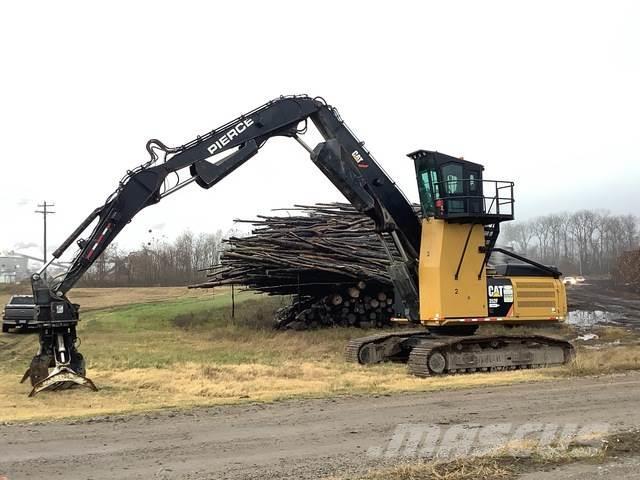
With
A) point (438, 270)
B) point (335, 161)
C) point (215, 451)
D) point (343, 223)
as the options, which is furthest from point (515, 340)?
point (343, 223)

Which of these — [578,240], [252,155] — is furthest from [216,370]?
[578,240]

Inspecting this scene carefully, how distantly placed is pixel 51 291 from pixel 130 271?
191 ft

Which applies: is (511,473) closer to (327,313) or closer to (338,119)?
(338,119)

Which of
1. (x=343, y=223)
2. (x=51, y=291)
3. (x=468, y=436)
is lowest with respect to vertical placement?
(x=468, y=436)

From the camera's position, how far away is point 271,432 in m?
8.02

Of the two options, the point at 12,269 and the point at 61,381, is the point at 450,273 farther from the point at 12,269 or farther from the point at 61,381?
the point at 12,269

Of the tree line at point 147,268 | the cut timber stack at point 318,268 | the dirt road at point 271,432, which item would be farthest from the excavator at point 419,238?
the tree line at point 147,268

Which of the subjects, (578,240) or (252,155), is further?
(578,240)

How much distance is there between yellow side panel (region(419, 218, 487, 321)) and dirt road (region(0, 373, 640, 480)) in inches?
127

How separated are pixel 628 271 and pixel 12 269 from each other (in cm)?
8775

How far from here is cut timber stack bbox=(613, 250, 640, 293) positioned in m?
43.8

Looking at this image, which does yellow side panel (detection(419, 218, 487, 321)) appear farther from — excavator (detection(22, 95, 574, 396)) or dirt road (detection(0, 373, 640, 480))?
dirt road (detection(0, 373, 640, 480))

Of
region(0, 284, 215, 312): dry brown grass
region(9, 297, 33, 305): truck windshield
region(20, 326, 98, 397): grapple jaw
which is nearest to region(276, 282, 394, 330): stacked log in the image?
region(9, 297, 33, 305): truck windshield

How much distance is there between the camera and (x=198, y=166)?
13.4 m
